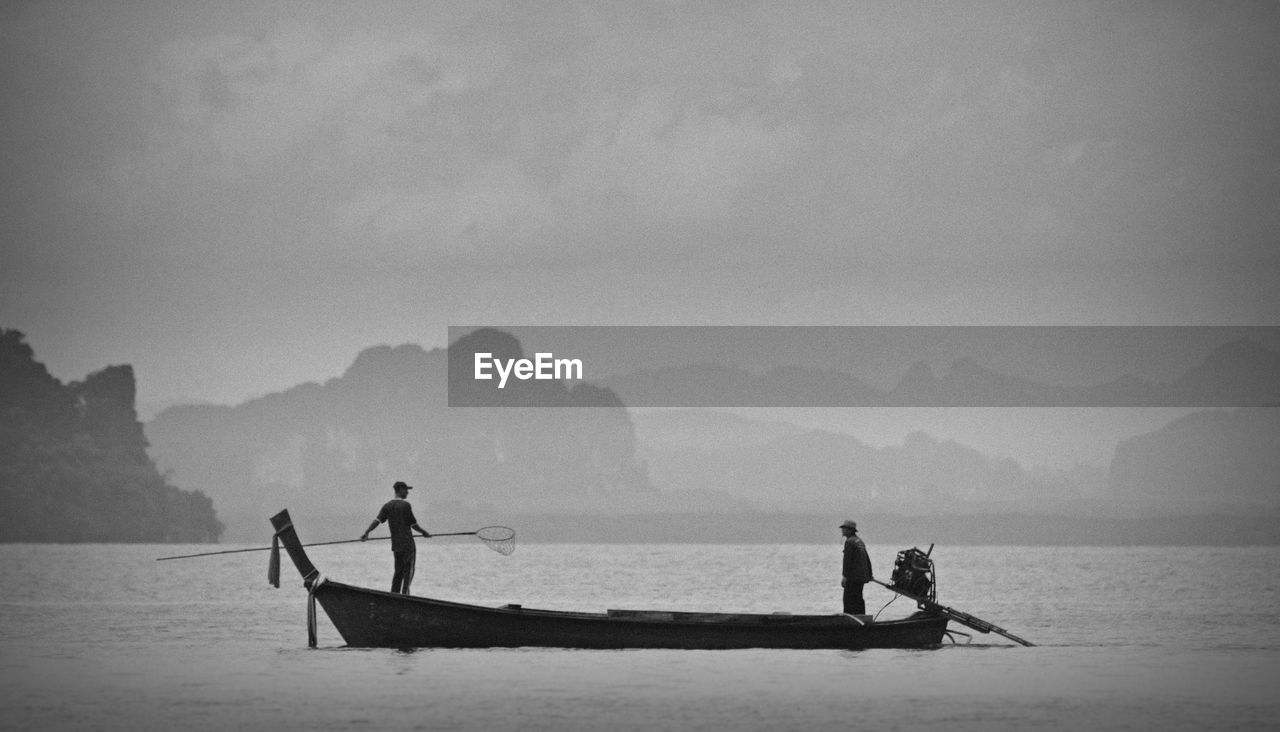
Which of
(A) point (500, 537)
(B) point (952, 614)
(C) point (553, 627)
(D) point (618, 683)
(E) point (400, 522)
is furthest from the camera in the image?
(A) point (500, 537)

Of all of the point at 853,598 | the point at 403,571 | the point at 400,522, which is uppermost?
the point at 400,522

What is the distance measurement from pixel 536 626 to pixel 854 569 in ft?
18.5

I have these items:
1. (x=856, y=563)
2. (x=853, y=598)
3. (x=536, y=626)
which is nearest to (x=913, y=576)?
(x=853, y=598)

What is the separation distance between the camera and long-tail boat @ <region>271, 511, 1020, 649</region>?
25.5m

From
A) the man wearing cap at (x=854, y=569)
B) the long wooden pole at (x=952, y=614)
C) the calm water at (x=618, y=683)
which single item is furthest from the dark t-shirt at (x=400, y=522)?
the long wooden pole at (x=952, y=614)

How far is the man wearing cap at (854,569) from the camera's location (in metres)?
26.7

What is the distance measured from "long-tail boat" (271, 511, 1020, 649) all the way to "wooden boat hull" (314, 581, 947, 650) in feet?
0.05

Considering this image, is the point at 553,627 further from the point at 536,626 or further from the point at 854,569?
the point at 854,569

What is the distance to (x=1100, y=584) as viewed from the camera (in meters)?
84.7

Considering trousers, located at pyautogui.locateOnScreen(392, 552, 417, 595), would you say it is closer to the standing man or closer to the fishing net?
the standing man

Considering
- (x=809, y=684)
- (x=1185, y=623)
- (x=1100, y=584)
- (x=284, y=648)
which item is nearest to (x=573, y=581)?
(x=1100, y=584)

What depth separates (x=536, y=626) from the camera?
25.6 meters

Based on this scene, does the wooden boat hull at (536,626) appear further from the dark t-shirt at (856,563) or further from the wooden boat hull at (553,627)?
the dark t-shirt at (856,563)

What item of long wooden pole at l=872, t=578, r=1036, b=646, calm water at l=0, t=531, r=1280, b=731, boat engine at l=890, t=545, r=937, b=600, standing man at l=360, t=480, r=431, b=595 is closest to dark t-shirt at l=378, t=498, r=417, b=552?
standing man at l=360, t=480, r=431, b=595
